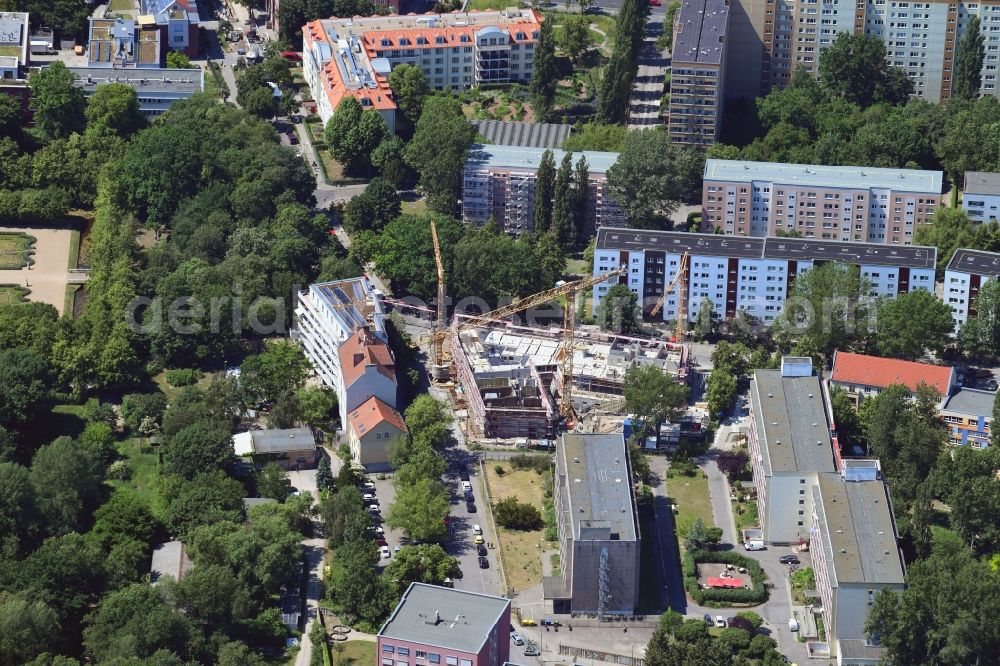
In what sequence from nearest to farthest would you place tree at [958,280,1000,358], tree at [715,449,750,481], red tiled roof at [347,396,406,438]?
red tiled roof at [347,396,406,438], tree at [715,449,750,481], tree at [958,280,1000,358]

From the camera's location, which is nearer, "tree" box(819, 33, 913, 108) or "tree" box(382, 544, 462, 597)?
"tree" box(382, 544, 462, 597)

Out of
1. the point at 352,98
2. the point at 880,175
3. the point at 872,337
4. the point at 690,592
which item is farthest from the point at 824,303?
the point at 352,98

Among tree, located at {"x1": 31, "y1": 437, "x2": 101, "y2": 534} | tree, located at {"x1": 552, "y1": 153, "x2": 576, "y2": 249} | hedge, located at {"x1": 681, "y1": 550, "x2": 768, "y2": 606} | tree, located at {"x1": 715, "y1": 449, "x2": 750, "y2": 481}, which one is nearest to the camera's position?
hedge, located at {"x1": 681, "y1": 550, "x2": 768, "y2": 606}

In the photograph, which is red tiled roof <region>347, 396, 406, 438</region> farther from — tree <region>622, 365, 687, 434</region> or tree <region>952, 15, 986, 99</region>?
tree <region>952, 15, 986, 99</region>

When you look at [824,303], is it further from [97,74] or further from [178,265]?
[97,74]

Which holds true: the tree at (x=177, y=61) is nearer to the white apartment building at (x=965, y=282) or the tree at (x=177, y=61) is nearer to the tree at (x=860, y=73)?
the tree at (x=860, y=73)

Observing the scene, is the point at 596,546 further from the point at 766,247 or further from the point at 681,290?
the point at 766,247

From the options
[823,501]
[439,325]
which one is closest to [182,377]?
[439,325]

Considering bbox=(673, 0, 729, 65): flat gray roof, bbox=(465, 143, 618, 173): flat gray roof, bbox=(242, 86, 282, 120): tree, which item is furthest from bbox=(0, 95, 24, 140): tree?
bbox=(673, 0, 729, 65): flat gray roof
